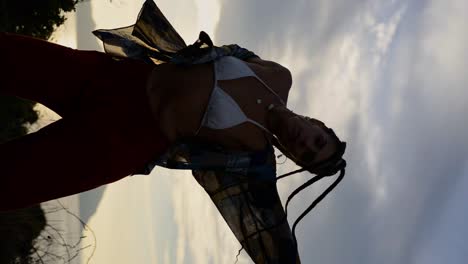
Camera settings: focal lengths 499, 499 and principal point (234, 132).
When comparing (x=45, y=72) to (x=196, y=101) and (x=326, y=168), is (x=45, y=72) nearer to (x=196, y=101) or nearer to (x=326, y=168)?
(x=196, y=101)

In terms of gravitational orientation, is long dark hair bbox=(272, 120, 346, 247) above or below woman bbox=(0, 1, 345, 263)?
below

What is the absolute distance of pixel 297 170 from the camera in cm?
325

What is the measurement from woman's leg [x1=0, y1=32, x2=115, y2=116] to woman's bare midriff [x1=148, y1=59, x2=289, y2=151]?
45 centimetres

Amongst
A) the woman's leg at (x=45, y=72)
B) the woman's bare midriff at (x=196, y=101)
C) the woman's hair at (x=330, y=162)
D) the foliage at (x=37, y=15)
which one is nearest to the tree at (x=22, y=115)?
the foliage at (x=37, y=15)

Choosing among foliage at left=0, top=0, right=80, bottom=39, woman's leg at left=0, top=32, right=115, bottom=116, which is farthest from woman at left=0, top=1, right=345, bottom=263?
foliage at left=0, top=0, right=80, bottom=39

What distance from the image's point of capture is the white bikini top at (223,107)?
3054 millimetres

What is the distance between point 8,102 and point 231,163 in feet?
30.6

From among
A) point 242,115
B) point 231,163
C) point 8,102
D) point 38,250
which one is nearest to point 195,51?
point 242,115

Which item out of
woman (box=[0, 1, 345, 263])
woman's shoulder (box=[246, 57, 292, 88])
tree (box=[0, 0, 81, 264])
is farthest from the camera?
tree (box=[0, 0, 81, 264])

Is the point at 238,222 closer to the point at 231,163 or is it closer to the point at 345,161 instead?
the point at 231,163

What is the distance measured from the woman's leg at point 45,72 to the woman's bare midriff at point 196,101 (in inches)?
17.9

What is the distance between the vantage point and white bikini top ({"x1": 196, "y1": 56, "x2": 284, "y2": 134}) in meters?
3.05

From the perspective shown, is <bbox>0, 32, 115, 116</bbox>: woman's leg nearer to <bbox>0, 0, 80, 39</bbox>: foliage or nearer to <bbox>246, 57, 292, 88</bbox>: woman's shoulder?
<bbox>246, 57, 292, 88</bbox>: woman's shoulder

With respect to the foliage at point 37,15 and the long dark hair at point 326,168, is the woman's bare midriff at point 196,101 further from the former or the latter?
the foliage at point 37,15
